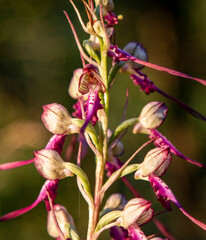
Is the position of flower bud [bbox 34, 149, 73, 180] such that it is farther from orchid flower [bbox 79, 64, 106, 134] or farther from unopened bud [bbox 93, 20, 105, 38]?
unopened bud [bbox 93, 20, 105, 38]

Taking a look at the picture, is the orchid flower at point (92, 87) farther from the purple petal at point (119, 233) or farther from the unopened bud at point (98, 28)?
the purple petal at point (119, 233)

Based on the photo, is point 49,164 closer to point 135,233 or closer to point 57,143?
point 57,143

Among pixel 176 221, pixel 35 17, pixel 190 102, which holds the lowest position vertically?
pixel 176 221

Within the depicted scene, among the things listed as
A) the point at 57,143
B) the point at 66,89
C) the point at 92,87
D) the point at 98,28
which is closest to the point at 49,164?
the point at 57,143

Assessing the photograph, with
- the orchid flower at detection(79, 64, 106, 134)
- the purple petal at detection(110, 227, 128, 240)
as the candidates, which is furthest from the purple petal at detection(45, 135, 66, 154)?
the purple petal at detection(110, 227, 128, 240)

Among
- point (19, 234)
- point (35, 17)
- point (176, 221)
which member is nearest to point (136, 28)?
point (35, 17)

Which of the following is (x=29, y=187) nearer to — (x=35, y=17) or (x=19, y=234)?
(x=19, y=234)
